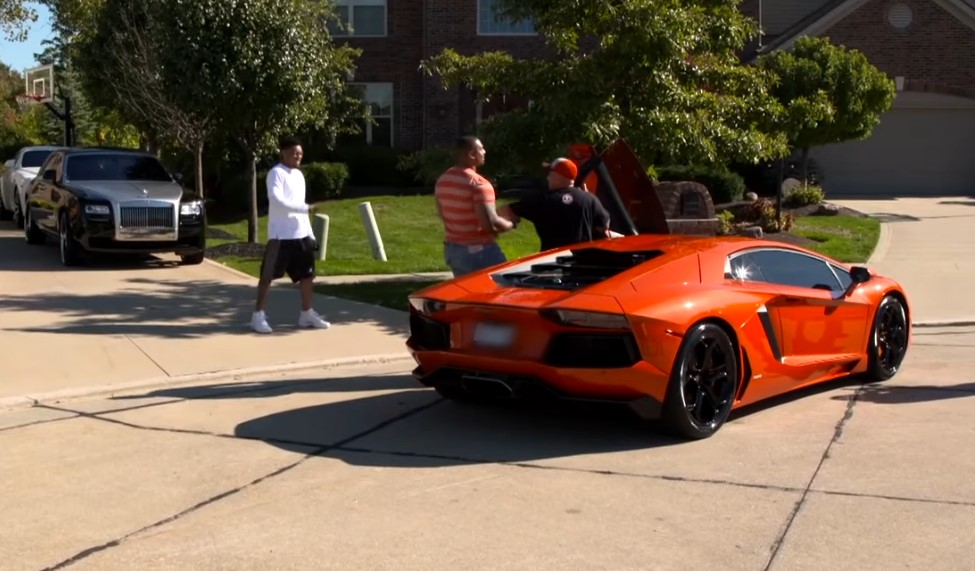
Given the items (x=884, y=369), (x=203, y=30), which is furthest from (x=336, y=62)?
(x=884, y=369)

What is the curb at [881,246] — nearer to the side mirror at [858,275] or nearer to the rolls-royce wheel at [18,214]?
the side mirror at [858,275]

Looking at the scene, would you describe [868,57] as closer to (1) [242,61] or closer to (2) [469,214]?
(1) [242,61]

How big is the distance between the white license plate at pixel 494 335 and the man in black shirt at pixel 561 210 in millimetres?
1949

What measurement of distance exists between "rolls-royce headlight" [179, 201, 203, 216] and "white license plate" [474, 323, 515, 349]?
9476 mm

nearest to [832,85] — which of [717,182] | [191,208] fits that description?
[717,182]

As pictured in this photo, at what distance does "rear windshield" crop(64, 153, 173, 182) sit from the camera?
16.6 metres

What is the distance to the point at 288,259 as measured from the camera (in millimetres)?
10641

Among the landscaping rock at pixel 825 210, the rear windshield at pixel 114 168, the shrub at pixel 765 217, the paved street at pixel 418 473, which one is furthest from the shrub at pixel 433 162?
the landscaping rock at pixel 825 210

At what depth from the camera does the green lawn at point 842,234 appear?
58.2 ft

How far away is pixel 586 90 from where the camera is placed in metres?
12.2

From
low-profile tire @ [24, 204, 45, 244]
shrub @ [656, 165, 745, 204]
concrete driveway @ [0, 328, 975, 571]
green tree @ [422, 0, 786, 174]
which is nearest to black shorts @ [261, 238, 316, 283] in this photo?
concrete driveway @ [0, 328, 975, 571]

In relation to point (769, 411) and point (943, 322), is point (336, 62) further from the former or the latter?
point (769, 411)

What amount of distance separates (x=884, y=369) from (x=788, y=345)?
1481mm

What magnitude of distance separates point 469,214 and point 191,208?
307 inches
